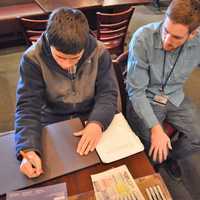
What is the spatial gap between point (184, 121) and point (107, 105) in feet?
1.87

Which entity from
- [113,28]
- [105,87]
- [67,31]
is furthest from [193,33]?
[113,28]

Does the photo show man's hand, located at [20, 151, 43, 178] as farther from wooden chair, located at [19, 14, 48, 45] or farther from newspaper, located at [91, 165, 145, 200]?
wooden chair, located at [19, 14, 48, 45]

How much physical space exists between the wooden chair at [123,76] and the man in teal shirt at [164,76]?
39 millimetres

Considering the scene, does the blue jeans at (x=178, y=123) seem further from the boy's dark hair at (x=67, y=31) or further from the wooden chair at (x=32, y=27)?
the wooden chair at (x=32, y=27)

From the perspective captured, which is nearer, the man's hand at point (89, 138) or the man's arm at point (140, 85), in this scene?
the man's hand at point (89, 138)

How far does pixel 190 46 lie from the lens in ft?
4.71

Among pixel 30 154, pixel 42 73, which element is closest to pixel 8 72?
pixel 42 73

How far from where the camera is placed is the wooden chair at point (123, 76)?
1.38 m

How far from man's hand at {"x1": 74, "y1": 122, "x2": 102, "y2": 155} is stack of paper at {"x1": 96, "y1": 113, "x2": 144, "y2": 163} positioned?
0.02 metres

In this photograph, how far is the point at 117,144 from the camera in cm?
101

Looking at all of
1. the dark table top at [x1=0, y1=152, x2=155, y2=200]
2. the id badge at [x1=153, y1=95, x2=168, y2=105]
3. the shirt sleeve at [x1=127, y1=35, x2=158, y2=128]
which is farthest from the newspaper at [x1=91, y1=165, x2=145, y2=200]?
the id badge at [x1=153, y1=95, x2=168, y2=105]

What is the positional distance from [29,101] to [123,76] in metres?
0.56

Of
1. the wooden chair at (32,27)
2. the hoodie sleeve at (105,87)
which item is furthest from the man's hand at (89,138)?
the wooden chair at (32,27)

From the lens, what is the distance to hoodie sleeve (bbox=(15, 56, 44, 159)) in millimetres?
1041
